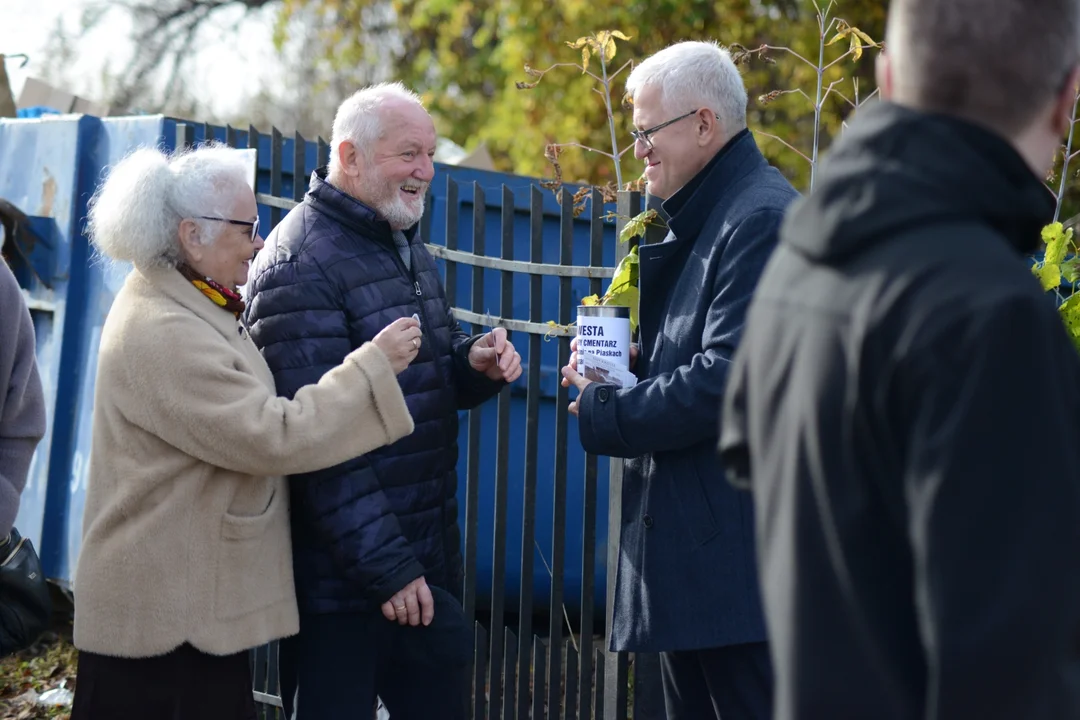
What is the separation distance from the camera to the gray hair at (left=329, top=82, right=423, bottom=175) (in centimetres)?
317

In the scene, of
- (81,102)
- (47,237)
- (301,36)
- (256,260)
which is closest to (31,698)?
(47,237)

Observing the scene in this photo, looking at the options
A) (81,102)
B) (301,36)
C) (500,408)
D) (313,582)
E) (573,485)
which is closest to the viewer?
(313,582)

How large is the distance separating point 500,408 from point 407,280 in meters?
1.07

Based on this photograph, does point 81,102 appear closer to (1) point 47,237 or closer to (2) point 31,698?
(1) point 47,237

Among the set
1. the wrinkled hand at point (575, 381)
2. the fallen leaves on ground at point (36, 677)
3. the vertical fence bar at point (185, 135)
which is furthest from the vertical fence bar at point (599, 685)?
the vertical fence bar at point (185, 135)

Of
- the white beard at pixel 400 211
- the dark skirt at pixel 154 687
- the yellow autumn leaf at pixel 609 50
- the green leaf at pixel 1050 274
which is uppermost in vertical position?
the yellow autumn leaf at pixel 609 50

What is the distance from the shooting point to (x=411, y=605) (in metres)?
3.02

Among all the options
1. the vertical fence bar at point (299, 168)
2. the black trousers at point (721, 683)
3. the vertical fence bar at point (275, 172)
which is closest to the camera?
the black trousers at point (721, 683)

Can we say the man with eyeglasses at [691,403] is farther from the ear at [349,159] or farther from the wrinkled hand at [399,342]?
the ear at [349,159]

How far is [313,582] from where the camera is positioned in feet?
10.1

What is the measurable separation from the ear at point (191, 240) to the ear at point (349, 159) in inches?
16.4

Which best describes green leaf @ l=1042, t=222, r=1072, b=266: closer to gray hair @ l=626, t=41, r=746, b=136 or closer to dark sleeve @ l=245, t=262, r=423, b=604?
gray hair @ l=626, t=41, r=746, b=136

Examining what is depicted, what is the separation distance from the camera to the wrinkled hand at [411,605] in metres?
3.01

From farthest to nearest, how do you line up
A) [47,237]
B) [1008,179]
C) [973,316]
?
[47,237] → [1008,179] → [973,316]
